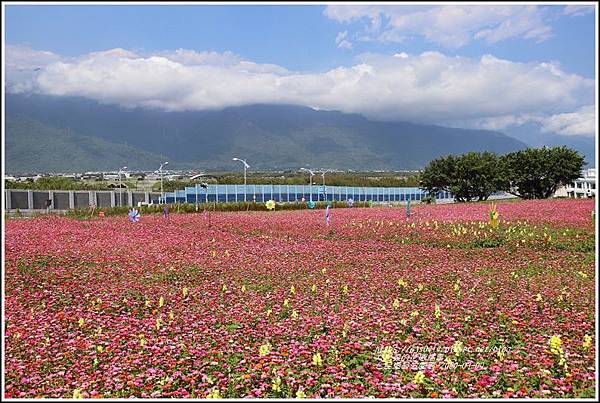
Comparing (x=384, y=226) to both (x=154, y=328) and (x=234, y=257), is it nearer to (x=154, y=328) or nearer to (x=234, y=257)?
(x=234, y=257)

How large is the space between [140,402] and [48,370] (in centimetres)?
353

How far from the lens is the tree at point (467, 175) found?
56.9 metres

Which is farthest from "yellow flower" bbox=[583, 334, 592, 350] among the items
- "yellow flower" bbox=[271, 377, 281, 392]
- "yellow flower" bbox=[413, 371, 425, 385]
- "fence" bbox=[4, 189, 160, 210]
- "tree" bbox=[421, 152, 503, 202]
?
"fence" bbox=[4, 189, 160, 210]

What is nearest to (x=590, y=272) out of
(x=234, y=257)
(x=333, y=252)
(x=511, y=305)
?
(x=511, y=305)

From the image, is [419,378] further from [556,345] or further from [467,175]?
[467,175]

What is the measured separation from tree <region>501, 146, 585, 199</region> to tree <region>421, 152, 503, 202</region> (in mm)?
1624

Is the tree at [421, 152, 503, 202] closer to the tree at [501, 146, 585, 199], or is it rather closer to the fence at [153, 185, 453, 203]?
the tree at [501, 146, 585, 199]

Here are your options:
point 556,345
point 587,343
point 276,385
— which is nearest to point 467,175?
point 587,343

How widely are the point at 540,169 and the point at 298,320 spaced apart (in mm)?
53622

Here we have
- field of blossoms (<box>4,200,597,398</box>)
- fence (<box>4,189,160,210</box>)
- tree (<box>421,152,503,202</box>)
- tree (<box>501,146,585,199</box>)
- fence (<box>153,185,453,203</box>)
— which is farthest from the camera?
fence (<box>153,185,453,203</box>)

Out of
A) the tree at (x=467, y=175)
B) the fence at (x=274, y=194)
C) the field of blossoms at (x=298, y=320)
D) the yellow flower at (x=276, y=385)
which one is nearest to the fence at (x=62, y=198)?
the fence at (x=274, y=194)

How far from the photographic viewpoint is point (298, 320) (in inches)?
326

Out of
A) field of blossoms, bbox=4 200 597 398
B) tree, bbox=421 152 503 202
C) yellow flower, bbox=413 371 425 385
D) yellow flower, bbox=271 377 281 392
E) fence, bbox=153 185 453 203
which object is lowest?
field of blossoms, bbox=4 200 597 398

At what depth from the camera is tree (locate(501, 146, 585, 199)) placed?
181 feet
